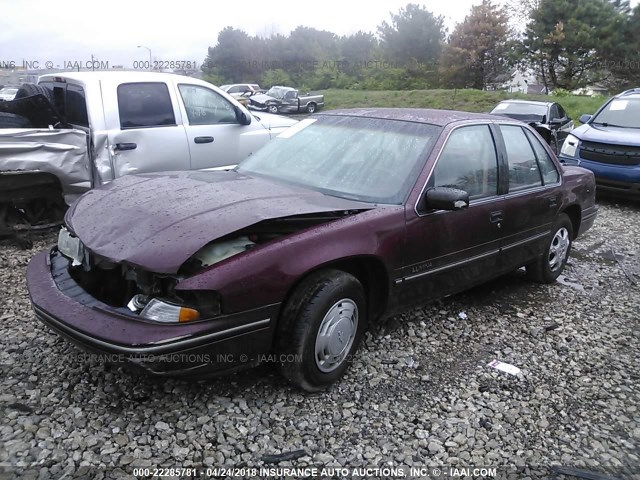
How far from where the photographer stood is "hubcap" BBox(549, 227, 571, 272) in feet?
16.4

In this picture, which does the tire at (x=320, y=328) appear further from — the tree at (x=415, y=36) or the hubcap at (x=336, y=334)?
the tree at (x=415, y=36)

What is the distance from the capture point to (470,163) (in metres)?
3.87

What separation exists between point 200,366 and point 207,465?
1.49 feet

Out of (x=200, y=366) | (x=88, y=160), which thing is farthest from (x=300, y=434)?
(x=88, y=160)

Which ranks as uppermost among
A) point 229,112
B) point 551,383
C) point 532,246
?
point 229,112

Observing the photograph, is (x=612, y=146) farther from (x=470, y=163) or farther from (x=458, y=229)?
(x=458, y=229)

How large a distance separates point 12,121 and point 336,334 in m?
4.54

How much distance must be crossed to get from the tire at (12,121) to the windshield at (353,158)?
9.90 feet

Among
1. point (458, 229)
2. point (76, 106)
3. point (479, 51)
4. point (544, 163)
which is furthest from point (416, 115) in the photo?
point (479, 51)

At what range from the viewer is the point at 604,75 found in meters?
31.0

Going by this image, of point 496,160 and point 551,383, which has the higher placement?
point 496,160

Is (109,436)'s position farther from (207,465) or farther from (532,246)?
(532,246)

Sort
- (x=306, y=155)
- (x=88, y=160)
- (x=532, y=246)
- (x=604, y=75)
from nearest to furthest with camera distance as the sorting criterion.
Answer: (x=306, y=155) → (x=532, y=246) → (x=88, y=160) → (x=604, y=75)

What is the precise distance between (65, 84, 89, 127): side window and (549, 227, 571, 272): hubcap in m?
4.95
